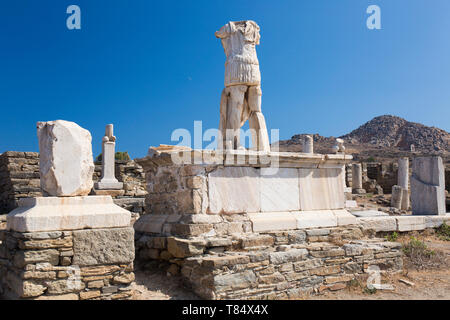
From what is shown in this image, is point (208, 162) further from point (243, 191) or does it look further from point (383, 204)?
point (383, 204)

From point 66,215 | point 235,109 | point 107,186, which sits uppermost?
point 235,109

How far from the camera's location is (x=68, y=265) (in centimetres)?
368

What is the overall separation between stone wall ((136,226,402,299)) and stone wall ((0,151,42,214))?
6.44m

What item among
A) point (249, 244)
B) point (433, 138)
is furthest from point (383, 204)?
point (433, 138)

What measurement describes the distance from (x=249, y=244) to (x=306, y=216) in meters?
1.15

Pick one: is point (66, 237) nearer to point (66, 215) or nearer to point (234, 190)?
point (66, 215)

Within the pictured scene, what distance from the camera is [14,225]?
147 inches

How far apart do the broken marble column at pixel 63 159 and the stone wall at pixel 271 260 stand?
4.74ft

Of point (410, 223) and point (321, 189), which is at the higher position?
point (321, 189)

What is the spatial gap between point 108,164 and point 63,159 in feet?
23.8

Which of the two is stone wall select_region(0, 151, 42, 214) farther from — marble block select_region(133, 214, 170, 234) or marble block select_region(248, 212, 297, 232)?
marble block select_region(248, 212, 297, 232)

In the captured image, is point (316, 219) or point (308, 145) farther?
point (308, 145)

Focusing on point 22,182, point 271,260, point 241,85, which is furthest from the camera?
point 22,182

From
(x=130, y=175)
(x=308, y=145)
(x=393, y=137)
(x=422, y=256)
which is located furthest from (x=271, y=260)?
(x=393, y=137)
